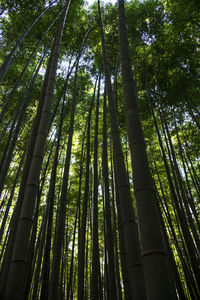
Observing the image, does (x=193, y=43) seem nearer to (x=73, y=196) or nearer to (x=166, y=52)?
(x=166, y=52)

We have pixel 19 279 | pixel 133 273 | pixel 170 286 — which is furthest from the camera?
pixel 133 273

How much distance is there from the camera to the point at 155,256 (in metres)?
0.97

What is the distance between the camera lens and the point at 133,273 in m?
1.40

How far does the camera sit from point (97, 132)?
3.63 meters

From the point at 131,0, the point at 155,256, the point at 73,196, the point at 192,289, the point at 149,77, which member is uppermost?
the point at 131,0

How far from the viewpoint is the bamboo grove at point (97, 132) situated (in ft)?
5.64

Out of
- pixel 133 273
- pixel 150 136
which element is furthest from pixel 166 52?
pixel 133 273

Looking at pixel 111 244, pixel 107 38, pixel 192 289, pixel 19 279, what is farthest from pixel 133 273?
pixel 107 38

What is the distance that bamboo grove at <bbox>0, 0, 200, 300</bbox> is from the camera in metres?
1.72

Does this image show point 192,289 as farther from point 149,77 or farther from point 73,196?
point 149,77

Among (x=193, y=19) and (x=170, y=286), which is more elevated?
(x=193, y=19)

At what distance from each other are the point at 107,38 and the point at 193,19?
2.12 metres

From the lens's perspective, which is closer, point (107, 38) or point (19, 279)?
point (19, 279)

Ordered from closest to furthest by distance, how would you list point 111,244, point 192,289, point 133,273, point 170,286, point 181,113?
point 170,286 < point 133,273 < point 111,244 < point 192,289 < point 181,113
